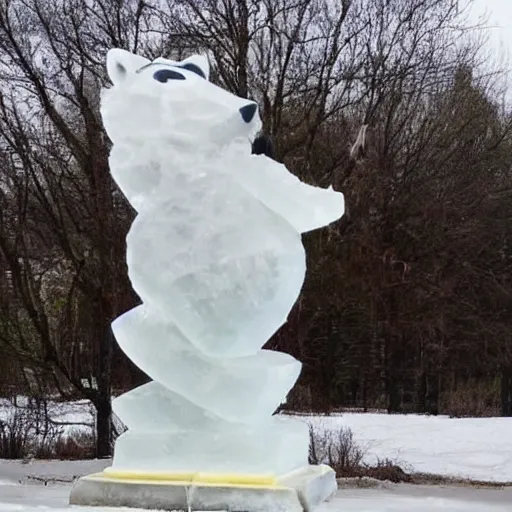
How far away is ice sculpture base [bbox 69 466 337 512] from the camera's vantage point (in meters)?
3.35

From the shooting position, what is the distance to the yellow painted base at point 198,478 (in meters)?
3.44

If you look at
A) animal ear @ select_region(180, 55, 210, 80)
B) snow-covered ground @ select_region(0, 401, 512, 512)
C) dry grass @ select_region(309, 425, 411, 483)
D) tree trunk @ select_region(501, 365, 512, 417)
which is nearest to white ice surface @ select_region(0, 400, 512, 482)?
snow-covered ground @ select_region(0, 401, 512, 512)

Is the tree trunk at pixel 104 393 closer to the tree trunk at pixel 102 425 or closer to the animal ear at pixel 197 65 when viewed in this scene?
the tree trunk at pixel 102 425

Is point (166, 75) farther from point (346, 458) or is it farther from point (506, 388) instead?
point (506, 388)

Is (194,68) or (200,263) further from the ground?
(194,68)

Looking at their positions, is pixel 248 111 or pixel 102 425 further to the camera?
pixel 102 425

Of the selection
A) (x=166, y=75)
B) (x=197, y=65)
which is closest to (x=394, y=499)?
(x=197, y=65)

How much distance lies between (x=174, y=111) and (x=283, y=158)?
279 inches

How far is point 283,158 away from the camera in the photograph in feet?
35.2

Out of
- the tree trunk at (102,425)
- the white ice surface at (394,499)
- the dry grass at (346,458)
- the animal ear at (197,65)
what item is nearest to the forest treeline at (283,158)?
the tree trunk at (102,425)

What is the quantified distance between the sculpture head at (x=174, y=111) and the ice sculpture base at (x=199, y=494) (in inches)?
57.0

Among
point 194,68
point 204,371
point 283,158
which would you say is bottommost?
point 204,371

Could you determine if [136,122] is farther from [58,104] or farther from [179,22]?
[58,104]

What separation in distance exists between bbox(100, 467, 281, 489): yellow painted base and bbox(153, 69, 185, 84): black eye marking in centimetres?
168
